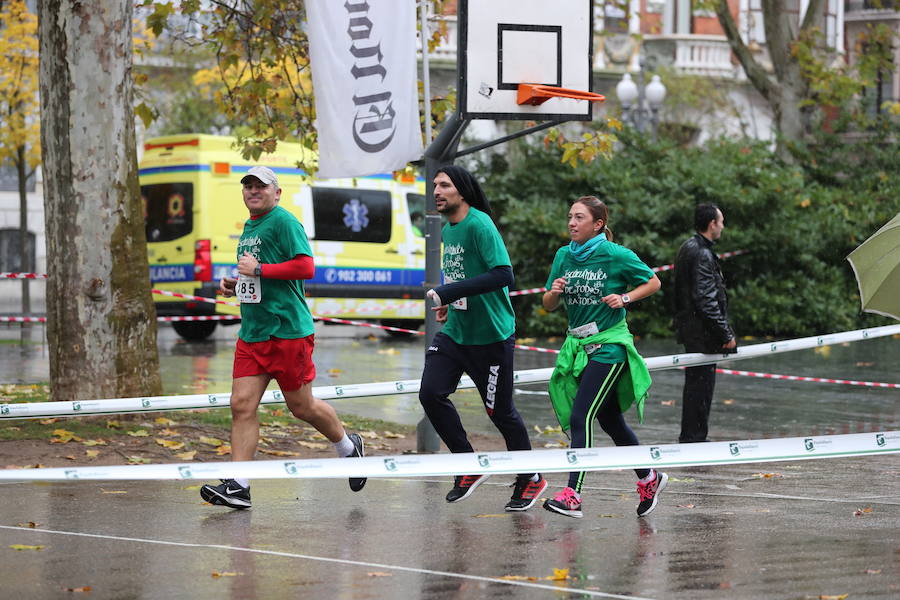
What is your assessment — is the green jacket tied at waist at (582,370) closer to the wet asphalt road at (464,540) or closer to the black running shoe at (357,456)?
the wet asphalt road at (464,540)

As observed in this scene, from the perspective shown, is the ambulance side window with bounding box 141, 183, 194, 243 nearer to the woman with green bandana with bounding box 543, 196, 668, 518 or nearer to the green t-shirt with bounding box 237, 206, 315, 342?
the green t-shirt with bounding box 237, 206, 315, 342

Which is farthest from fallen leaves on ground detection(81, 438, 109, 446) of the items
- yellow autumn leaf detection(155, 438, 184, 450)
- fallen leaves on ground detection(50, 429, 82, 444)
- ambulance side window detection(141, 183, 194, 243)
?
ambulance side window detection(141, 183, 194, 243)

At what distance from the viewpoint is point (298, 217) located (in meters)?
22.7

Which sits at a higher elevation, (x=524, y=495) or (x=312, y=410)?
(x=312, y=410)

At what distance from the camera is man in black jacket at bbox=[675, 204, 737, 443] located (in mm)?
11023

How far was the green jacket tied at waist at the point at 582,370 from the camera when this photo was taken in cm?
802

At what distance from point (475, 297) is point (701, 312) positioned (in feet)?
11.0

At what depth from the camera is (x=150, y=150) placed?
22375 millimetres

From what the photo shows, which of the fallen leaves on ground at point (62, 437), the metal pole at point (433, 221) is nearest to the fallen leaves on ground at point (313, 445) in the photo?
the metal pole at point (433, 221)

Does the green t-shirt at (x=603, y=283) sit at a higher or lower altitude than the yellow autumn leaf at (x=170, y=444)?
higher

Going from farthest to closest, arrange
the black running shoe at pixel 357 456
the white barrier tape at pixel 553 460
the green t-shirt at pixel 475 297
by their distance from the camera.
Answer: the black running shoe at pixel 357 456, the green t-shirt at pixel 475 297, the white barrier tape at pixel 553 460

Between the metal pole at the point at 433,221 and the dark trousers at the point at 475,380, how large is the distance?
194 cm

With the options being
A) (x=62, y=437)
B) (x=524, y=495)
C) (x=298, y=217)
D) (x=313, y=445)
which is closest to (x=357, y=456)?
(x=524, y=495)

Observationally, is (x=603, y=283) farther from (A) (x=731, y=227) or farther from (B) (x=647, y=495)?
(A) (x=731, y=227)
